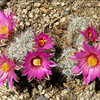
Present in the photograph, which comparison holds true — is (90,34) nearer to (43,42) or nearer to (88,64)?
(88,64)

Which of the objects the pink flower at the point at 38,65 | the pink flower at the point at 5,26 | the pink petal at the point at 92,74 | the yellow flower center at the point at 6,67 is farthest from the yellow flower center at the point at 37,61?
the pink petal at the point at 92,74

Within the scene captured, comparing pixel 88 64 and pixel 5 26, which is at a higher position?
pixel 5 26

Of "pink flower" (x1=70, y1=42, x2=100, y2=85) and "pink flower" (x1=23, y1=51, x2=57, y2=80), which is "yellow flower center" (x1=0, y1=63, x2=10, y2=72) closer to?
"pink flower" (x1=23, y1=51, x2=57, y2=80)

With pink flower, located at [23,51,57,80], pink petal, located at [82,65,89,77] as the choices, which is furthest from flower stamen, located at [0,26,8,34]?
pink petal, located at [82,65,89,77]

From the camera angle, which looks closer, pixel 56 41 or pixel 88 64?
pixel 88 64

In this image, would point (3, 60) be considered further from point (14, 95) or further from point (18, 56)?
point (14, 95)

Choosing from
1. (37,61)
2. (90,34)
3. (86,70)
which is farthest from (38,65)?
(90,34)
